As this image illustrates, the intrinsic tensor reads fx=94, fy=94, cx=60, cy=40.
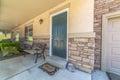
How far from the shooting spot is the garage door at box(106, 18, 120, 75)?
2.99 m

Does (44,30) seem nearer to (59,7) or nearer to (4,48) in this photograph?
(59,7)

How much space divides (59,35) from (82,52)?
1.56 metres

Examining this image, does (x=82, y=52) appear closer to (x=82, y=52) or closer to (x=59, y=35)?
(x=82, y=52)

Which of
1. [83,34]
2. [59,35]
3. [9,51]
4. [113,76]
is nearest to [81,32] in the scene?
[83,34]

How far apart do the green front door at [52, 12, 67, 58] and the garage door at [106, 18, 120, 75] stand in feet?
5.75

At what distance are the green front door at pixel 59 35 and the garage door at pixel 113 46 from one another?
1.75 metres

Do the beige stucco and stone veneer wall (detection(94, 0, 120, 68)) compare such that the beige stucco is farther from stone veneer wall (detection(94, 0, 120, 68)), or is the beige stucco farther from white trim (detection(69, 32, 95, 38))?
stone veneer wall (detection(94, 0, 120, 68))

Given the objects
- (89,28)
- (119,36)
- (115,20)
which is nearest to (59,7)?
(89,28)

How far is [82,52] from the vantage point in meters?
3.39

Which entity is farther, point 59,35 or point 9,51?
point 9,51

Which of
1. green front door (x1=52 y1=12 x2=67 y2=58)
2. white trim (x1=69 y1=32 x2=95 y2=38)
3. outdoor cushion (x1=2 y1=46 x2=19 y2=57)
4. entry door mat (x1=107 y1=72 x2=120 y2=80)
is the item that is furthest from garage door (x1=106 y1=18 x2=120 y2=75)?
outdoor cushion (x1=2 y1=46 x2=19 y2=57)

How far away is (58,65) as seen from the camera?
360 centimetres

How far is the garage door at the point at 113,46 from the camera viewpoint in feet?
9.80

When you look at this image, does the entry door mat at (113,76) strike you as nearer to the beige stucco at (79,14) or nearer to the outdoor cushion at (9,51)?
the beige stucco at (79,14)
